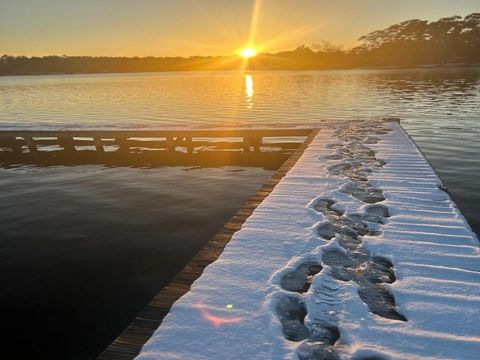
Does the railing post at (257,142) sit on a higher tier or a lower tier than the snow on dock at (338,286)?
lower

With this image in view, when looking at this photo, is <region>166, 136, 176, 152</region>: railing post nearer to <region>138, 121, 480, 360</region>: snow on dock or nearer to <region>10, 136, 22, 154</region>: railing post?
<region>10, 136, 22, 154</region>: railing post

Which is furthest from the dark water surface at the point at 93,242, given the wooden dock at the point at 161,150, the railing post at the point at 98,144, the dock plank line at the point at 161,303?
the railing post at the point at 98,144

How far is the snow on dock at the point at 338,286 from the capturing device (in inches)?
116

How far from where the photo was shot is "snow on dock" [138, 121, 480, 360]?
294 cm

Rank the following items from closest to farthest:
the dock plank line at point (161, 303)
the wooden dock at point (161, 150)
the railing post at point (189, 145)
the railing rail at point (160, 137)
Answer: the dock plank line at point (161, 303) < the wooden dock at point (161, 150) < the railing rail at point (160, 137) < the railing post at point (189, 145)

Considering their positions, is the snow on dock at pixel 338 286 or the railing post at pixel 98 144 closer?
the snow on dock at pixel 338 286

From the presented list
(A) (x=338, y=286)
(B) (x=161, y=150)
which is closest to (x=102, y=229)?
(A) (x=338, y=286)

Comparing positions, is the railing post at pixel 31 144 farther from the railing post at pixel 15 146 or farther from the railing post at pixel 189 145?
the railing post at pixel 189 145

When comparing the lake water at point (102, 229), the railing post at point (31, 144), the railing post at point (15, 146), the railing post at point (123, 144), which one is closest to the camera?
the lake water at point (102, 229)

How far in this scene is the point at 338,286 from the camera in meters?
3.79

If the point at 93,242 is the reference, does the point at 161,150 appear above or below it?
below

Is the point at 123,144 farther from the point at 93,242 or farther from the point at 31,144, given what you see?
the point at 93,242

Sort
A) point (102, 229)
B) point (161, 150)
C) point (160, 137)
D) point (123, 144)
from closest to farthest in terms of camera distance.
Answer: point (102, 229) → point (160, 137) → point (123, 144) → point (161, 150)

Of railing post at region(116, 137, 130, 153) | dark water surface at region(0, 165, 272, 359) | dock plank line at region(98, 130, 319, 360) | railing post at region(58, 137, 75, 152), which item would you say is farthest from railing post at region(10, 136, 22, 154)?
dock plank line at region(98, 130, 319, 360)
